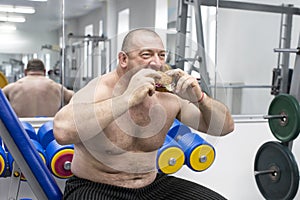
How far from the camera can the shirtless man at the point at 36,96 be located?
9.08ft

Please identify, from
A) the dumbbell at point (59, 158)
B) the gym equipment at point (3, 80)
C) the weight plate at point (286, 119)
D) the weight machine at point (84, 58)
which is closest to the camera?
the weight machine at point (84, 58)

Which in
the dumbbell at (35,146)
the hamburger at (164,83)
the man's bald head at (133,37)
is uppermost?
the man's bald head at (133,37)

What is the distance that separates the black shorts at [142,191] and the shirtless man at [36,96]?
4.28 ft

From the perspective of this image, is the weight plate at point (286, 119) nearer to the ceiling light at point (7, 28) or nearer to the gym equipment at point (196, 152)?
the gym equipment at point (196, 152)

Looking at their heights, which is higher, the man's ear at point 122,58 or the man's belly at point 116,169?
the man's ear at point 122,58

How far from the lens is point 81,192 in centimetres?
150

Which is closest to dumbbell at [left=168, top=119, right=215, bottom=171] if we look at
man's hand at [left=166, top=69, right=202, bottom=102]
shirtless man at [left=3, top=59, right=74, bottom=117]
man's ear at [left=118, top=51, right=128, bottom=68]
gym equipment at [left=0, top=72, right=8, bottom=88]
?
man's hand at [left=166, top=69, right=202, bottom=102]

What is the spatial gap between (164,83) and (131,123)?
22 centimetres

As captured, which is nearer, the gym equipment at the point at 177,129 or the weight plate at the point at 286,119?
the gym equipment at the point at 177,129

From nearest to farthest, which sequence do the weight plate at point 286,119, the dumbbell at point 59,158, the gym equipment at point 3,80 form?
the dumbbell at point 59,158
the weight plate at point 286,119
the gym equipment at point 3,80

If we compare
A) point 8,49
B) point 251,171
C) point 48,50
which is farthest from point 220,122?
point 8,49

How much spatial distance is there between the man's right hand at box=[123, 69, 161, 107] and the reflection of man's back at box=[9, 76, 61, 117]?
5.68 ft

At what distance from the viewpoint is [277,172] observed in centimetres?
240

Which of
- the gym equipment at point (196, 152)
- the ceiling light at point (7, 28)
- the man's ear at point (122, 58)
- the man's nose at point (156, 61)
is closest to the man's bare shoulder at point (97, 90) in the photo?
the man's ear at point (122, 58)
